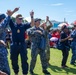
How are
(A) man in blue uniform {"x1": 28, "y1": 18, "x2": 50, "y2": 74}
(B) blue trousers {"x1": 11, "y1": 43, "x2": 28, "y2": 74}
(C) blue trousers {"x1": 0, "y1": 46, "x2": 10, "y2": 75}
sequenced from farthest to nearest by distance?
(A) man in blue uniform {"x1": 28, "y1": 18, "x2": 50, "y2": 74}, (B) blue trousers {"x1": 11, "y1": 43, "x2": 28, "y2": 74}, (C) blue trousers {"x1": 0, "y1": 46, "x2": 10, "y2": 75}

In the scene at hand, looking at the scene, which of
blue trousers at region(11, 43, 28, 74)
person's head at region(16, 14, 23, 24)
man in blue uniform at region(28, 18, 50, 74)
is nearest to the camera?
person's head at region(16, 14, 23, 24)

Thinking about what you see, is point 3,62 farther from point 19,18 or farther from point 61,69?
point 61,69

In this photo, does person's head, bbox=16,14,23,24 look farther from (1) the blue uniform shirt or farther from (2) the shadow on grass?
(2) the shadow on grass

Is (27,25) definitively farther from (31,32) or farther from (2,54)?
(2,54)

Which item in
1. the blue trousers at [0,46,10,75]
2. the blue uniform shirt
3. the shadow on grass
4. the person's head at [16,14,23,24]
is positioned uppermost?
the person's head at [16,14,23,24]

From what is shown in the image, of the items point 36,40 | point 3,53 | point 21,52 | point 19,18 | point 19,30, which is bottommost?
point 21,52

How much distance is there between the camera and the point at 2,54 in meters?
6.39

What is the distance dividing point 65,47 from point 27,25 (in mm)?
2887

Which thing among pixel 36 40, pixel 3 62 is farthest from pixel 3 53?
pixel 36 40

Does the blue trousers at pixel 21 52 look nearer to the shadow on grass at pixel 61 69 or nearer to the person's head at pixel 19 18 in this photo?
the person's head at pixel 19 18

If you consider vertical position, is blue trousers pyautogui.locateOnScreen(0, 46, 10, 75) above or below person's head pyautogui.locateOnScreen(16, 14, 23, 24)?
below

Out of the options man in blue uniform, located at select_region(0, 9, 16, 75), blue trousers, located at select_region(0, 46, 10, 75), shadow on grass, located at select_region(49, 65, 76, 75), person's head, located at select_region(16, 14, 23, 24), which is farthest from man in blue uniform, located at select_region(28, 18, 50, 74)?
blue trousers, located at select_region(0, 46, 10, 75)

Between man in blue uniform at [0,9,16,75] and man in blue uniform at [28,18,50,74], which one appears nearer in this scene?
man in blue uniform at [0,9,16,75]

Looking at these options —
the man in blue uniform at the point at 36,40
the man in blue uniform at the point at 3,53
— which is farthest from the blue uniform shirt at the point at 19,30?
the man in blue uniform at the point at 3,53
